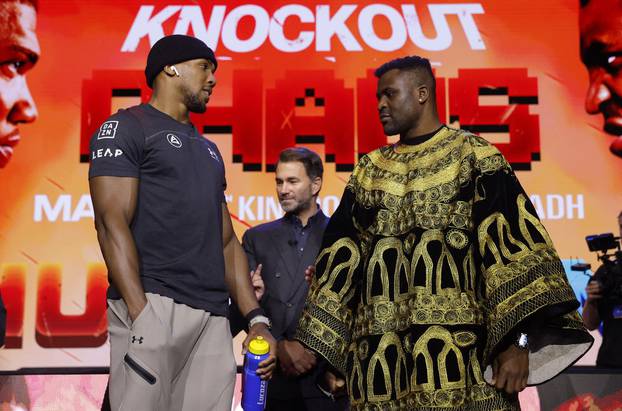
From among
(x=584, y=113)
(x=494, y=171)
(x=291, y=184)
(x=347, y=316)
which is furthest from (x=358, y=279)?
(x=584, y=113)

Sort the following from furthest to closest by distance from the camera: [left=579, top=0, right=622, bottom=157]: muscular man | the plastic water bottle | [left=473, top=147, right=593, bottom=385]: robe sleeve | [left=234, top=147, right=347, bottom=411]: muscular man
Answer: [left=579, top=0, right=622, bottom=157]: muscular man < [left=234, top=147, right=347, bottom=411]: muscular man < the plastic water bottle < [left=473, top=147, right=593, bottom=385]: robe sleeve

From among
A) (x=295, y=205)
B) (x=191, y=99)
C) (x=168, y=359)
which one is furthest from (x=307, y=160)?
(x=168, y=359)

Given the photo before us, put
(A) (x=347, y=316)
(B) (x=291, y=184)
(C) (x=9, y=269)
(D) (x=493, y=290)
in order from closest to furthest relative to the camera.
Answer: (D) (x=493, y=290), (A) (x=347, y=316), (B) (x=291, y=184), (C) (x=9, y=269)

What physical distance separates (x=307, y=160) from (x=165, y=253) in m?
1.46

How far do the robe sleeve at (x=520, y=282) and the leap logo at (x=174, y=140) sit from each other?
0.86 metres

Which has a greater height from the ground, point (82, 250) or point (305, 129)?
point (305, 129)

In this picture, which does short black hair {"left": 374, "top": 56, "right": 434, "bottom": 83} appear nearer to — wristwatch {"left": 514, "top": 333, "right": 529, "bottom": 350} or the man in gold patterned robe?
the man in gold patterned robe

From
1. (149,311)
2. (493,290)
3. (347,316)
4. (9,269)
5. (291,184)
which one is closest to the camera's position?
(149,311)

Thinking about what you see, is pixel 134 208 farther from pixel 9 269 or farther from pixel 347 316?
pixel 9 269

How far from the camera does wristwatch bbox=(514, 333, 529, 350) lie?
2.08 metres

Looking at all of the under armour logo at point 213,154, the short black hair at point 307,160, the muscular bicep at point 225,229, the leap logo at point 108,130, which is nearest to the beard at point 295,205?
the short black hair at point 307,160

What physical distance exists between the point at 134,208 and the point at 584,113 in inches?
144

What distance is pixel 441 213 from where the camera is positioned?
2.20 m

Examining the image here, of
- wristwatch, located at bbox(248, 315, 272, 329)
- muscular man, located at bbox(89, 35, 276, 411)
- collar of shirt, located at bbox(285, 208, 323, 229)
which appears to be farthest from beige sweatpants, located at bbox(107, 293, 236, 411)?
collar of shirt, located at bbox(285, 208, 323, 229)
